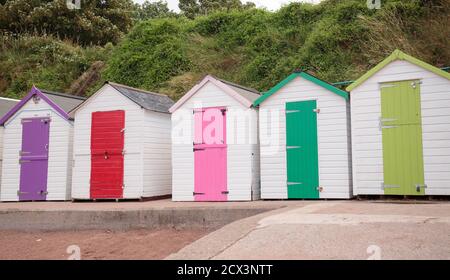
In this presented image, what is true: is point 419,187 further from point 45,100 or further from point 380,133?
point 45,100

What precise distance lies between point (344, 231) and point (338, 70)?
10295mm

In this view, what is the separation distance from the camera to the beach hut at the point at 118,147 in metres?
11.7

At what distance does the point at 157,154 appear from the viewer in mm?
12266

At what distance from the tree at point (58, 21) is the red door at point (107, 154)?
49.3 ft

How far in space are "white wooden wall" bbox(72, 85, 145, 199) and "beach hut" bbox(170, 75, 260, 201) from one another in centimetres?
94

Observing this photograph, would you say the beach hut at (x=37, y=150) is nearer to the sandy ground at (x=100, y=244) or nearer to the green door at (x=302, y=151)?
the sandy ground at (x=100, y=244)

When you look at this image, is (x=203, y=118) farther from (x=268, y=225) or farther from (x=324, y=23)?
(x=324, y=23)

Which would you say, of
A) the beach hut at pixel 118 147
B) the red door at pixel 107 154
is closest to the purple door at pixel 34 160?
the beach hut at pixel 118 147

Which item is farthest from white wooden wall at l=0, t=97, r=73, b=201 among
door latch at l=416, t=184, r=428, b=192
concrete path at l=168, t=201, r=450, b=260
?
door latch at l=416, t=184, r=428, b=192

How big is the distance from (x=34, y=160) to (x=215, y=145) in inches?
209

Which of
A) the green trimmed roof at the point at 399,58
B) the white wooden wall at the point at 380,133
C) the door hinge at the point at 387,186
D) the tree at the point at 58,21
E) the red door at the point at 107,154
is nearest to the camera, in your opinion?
the white wooden wall at the point at 380,133

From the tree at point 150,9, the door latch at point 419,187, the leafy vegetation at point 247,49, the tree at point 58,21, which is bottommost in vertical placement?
the door latch at point 419,187

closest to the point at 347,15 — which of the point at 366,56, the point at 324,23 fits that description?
the point at 324,23

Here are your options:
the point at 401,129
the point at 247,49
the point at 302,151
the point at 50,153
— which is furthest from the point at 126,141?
the point at 247,49
